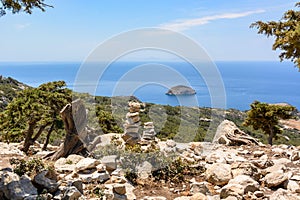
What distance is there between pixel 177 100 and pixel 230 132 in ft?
11.4

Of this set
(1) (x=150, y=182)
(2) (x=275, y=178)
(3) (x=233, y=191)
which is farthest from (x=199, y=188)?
(2) (x=275, y=178)

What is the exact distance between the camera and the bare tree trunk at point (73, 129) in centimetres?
1116

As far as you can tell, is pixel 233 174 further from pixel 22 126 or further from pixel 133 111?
pixel 22 126

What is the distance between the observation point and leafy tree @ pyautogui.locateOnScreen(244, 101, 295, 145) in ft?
69.7

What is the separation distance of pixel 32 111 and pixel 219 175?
37.7 feet

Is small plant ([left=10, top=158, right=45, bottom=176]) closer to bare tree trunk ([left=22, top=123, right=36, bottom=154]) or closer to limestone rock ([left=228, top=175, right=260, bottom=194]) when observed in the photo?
limestone rock ([left=228, top=175, right=260, bottom=194])

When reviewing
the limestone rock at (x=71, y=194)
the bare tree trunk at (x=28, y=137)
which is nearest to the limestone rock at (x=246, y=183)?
the limestone rock at (x=71, y=194)

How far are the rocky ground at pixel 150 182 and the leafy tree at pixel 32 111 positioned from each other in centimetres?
664

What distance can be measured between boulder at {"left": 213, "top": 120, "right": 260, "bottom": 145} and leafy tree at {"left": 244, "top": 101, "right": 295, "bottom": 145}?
7.68 meters

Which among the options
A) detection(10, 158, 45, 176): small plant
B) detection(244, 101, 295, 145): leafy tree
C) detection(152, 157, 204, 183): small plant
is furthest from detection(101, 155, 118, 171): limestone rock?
detection(244, 101, 295, 145): leafy tree

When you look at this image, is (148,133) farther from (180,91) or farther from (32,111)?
(32,111)

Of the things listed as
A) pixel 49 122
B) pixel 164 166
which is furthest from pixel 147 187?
pixel 49 122

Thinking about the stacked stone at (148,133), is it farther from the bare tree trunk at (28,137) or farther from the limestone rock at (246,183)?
the bare tree trunk at (28,137)

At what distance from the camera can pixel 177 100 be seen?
53.0 ft
